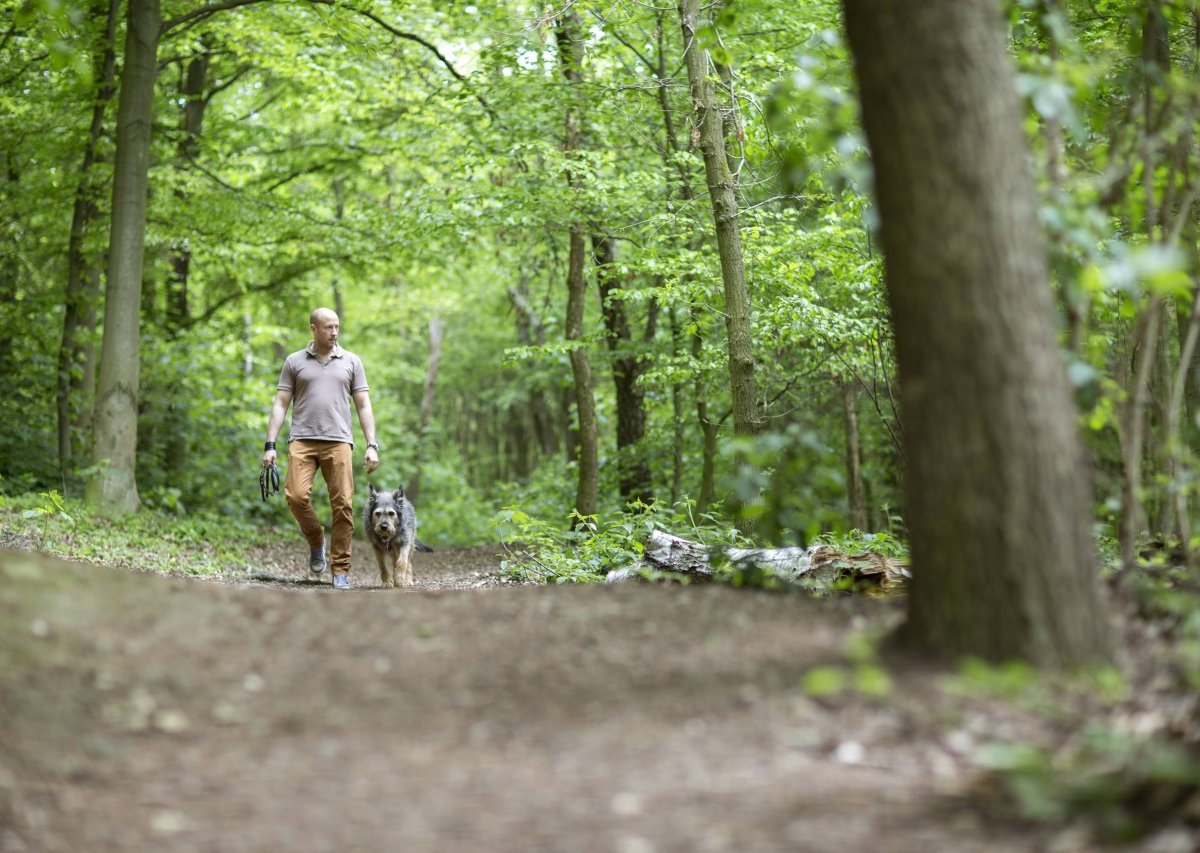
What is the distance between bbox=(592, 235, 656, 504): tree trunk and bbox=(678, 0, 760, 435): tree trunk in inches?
263

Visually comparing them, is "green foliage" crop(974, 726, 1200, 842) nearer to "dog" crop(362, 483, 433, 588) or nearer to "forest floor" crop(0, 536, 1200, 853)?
"forest floor" crop(0, 536, 1200, 853)

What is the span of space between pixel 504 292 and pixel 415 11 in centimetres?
1212

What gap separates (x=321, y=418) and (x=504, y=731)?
282 inches

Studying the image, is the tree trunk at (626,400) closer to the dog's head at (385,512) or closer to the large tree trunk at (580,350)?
the large tree trunk at (580,350)

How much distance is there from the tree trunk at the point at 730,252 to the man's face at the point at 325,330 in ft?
12.7

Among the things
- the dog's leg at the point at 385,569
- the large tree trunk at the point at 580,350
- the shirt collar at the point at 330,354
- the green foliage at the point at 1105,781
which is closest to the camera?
the green foliage at the point at 1105,781

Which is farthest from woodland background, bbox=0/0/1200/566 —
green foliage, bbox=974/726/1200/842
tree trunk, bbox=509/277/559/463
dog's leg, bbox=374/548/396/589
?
green foliage, bbox=974/726/1200/842

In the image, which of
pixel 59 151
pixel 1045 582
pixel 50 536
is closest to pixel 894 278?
pixel 1045 582

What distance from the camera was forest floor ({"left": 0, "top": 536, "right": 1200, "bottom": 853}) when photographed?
3.21 m

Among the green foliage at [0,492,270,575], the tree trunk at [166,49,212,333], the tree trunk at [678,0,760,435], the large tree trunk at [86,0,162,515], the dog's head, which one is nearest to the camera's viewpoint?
the tree trunk at [678,0,760,435]

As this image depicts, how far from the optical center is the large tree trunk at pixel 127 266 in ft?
48.4

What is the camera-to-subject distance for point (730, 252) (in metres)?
10.9

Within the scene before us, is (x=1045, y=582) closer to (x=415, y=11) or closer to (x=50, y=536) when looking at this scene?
(x=50, y=536)

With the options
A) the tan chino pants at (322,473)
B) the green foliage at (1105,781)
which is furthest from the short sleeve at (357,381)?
the green foliage at (1105,781)
